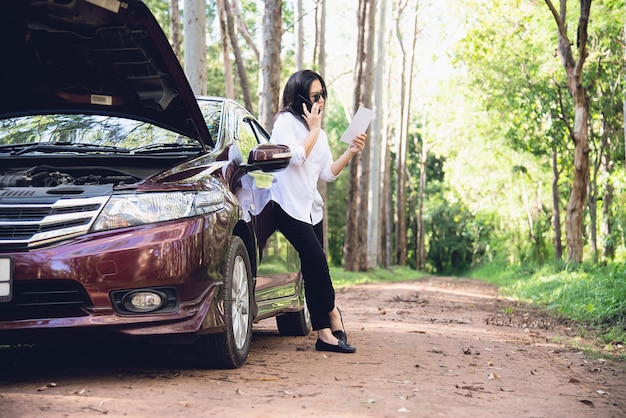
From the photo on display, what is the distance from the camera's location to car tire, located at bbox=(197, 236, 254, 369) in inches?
210

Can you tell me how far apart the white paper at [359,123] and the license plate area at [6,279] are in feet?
9.28

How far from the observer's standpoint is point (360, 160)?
25.8m

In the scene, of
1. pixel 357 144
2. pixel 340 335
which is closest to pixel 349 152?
pixel 357 144

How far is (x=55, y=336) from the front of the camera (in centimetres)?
488

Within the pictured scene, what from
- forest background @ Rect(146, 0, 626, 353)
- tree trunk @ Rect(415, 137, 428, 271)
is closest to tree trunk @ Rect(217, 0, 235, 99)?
forest background @ Rect(146, 0, 626, 353)

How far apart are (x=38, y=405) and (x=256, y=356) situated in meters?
2.25

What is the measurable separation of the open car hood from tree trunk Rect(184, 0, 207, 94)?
767 cm

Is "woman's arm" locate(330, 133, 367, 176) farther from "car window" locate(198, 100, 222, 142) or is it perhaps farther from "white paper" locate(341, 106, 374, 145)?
"car window" locate(198, 100, 222, 142)

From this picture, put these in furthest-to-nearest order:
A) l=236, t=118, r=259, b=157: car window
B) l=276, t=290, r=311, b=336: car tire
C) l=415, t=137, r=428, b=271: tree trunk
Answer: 1. l=415, t=137, r=428, b=271: tree trunk
2. l=276, t=290, r=311, b=336: car tire
3. l=236, t=118, r=259, b=157: car window

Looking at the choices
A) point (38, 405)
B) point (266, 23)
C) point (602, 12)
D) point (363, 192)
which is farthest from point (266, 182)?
point (363, 192)

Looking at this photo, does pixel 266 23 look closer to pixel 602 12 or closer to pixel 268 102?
pixel 268 102

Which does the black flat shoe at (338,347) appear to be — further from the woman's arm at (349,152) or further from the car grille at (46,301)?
the car grille at (46,301)

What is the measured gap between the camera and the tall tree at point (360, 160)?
961 inches

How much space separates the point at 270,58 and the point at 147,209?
9.98 metres
